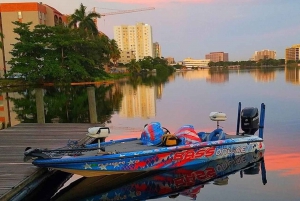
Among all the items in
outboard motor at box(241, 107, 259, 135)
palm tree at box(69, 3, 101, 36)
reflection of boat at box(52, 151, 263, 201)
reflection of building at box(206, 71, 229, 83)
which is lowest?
reflection of boat at box(52, 151, 263, 201)

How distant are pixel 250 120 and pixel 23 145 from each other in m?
7.27

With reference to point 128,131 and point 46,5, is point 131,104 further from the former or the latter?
point 46,5

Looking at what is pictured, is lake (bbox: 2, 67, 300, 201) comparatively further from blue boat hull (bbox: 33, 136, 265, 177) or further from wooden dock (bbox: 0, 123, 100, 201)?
wooden dock (bbox: 0, 123, 100, 201)

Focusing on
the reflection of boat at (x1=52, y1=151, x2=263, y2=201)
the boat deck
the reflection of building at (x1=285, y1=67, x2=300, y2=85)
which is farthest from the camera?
the reflection of building at (x1=285, y1=67, x2=300, y2=85)

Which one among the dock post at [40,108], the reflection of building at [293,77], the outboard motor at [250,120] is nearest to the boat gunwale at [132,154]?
the outboard motor at [250,120]

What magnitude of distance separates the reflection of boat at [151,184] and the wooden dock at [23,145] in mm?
1081

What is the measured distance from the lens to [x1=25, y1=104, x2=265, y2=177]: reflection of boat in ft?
27.3

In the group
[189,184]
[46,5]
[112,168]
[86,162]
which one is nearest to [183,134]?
[189,184]

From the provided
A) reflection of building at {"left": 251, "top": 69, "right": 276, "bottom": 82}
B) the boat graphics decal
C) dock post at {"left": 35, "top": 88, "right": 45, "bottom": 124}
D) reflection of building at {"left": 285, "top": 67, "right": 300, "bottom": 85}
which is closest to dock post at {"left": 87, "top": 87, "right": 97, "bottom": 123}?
dock post at {"left": 35, "top": 88, "right": 45, "bottom": 124}

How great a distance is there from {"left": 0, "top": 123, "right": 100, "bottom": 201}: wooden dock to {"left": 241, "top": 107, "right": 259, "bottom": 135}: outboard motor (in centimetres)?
534

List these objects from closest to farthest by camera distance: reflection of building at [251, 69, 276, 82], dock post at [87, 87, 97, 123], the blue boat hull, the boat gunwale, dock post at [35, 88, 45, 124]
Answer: the boat gunwale, the blue boat hull, dock post at [35, 88, 45, 124], dock post at [87, 87, 97, 123], reflection of building at [251, 69, 276, 82]

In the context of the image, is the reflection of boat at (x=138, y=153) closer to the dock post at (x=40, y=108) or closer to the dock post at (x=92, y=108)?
the dock post at (x=92, y=108)

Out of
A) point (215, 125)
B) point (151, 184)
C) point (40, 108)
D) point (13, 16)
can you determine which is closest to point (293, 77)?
point (215, 125)

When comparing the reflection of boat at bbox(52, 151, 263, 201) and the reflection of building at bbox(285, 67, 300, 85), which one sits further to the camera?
the reflection of building at bbox(285, 67, 300, 85)
